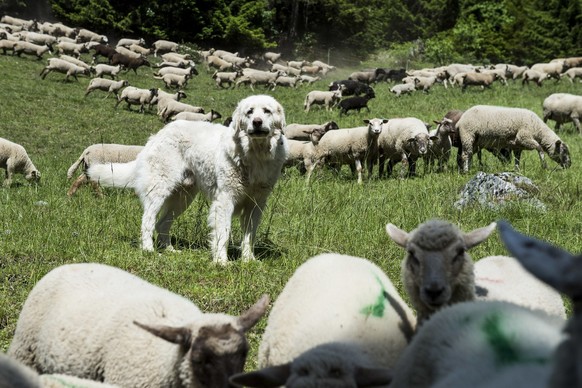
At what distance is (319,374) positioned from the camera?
327cm

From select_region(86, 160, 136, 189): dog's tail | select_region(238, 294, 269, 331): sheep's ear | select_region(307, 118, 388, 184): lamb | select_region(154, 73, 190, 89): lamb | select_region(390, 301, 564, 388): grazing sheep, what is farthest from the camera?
select_region(154, 73, 190, 89): lamb

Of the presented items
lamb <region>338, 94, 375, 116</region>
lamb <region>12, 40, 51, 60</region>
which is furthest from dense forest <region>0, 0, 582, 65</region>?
lamb <region>338, 94, 375, 116</region>

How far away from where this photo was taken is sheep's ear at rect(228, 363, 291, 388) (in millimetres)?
3328

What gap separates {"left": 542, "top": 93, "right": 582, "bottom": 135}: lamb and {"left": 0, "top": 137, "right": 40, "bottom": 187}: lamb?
49.7ft

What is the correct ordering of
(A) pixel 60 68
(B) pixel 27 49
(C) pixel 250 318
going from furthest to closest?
1. (B) pixel 27 49
2. (A) pixel 60 68
3. (C) pixel 250 318

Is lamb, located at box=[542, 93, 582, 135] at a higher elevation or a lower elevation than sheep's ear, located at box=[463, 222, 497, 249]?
higher

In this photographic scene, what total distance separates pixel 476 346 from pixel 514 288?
6.79 ft

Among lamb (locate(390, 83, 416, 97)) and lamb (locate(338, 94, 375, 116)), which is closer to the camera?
lamb (locate(338, 94, 375, 116))

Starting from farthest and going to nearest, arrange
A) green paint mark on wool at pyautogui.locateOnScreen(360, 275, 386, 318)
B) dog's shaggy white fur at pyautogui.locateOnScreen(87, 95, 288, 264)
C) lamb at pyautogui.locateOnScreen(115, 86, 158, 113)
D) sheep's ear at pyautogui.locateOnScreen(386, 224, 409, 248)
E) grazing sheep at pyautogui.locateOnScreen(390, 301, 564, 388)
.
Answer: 1. lamb at pyautogui.locateOnScreen(115, 86, 158, 113)
2. dog's shaggy white fur at pyautogui.locateOnScreen(87, 95, 288, 264)
3. sheep's ear at pyautogui.locateOnScreen(386, 224, 409, 248)
4. green paint mark on wool at pyautogui.locateOnScreen(360, 275, 386, 318)
5. grazing sheep at pyautogui.locateOnScreen(390, 301, 564, 388)

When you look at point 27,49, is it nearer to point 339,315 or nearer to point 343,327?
point 339,315

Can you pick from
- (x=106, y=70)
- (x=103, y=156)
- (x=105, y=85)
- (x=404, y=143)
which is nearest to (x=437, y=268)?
(x=103, y=156)

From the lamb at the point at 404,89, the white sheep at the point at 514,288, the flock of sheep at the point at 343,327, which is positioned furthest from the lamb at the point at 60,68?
the white sheep at the point at 514,288

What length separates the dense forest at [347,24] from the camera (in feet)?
156

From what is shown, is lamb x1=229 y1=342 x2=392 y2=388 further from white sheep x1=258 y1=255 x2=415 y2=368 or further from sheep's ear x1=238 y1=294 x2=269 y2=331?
sheep's ear x1=238 y1=294 x2=269 y2=331
